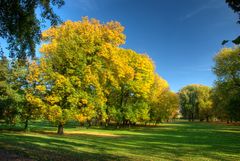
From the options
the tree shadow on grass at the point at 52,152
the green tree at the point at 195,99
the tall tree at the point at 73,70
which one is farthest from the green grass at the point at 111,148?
the green tree at the point at 195,99

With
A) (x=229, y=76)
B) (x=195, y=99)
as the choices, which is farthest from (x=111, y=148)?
(x=195, y=99)

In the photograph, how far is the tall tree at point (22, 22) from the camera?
10.6 m

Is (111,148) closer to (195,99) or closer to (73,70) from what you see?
(73,70)

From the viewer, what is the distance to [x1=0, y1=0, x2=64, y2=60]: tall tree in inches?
416

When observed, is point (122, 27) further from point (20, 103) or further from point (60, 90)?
point (20, 103)

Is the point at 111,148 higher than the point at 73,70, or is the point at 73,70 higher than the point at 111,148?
the point at 73,70

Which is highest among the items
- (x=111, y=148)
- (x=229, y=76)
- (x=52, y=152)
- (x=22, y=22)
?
(x=229, y=76)

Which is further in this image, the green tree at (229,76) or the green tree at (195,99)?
the green tree at (195,99)

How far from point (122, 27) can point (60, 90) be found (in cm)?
1046

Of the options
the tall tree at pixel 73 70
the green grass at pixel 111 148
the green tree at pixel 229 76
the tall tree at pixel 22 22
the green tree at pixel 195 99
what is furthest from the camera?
Answer: the green tree at pixel 195 99

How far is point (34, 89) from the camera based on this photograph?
90.1ft

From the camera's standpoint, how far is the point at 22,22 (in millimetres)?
10812

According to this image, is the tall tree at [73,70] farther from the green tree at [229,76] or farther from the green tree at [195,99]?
the green tree at [195,99]

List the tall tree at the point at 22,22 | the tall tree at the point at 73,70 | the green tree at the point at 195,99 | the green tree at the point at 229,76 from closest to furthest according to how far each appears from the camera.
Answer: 1. the tall tree at the point at 22,22
2. the tall tree at the point at 73,70
3. the green tree at the point at 229,76
4. the green tree at the point at 195,99
